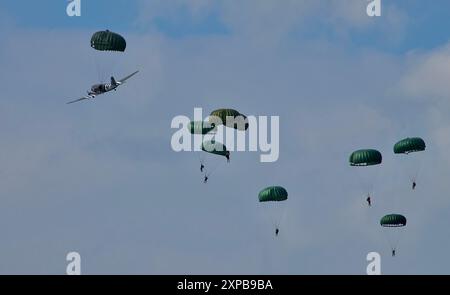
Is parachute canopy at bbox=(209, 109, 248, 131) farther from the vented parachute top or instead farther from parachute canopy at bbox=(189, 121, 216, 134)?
the vented parachute top

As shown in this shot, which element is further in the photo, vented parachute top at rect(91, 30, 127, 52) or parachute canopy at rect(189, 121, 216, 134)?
parachute canopy at rect(189, 121, 216, 134)

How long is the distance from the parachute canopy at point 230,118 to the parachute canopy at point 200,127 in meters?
3.87

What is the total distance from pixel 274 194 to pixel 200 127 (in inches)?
498

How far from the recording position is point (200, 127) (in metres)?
197

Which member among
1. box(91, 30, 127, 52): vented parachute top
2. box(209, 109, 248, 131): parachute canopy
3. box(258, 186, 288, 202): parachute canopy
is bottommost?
box(258, 186, 288, 202): parachute canopy

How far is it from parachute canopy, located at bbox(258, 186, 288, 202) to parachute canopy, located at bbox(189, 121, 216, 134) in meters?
11.2

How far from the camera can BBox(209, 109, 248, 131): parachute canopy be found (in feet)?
622

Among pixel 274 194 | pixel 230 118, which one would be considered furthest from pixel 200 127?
pixel 274 194

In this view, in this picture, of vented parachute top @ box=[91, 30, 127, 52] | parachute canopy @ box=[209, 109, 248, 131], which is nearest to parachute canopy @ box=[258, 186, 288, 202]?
parachute canopy @ box=[209, 109, 248, 131]
